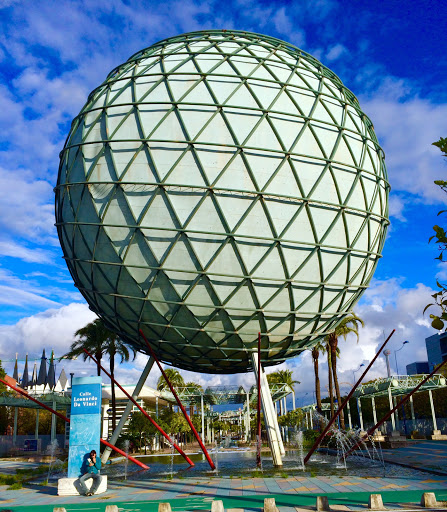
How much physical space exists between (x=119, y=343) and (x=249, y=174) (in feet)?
→ 84.8

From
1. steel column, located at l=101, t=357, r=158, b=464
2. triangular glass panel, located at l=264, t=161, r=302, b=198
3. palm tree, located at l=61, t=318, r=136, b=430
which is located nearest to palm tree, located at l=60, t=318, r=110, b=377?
palm tree, located at l=61, t=318, r=136, b=430

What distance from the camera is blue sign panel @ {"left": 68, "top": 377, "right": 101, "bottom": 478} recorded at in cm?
1541

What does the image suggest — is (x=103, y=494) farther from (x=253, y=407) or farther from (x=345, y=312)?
(x=253, y=407)

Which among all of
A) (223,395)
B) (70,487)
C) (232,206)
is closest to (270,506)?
(70,487)

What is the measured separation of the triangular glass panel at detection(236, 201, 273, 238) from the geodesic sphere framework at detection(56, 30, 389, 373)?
0.04m

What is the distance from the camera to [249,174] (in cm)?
1709

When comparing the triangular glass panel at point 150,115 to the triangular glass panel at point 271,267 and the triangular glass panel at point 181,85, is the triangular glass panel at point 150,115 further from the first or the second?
the triangular glass panel at point 271,267

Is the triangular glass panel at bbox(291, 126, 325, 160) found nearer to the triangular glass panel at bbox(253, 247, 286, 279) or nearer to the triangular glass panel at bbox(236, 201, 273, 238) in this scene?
the triangular glass panel at bbox(236, 201, 273, 238)

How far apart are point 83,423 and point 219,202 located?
8758 millimetres

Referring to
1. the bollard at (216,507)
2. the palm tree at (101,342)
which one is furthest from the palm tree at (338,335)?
the bollard at (216,507)

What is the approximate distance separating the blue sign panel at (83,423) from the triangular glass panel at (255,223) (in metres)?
7.22

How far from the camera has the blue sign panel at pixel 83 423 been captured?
607 inches

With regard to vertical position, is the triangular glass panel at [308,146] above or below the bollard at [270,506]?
above

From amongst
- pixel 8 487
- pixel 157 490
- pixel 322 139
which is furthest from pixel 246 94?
pixel 8 487
